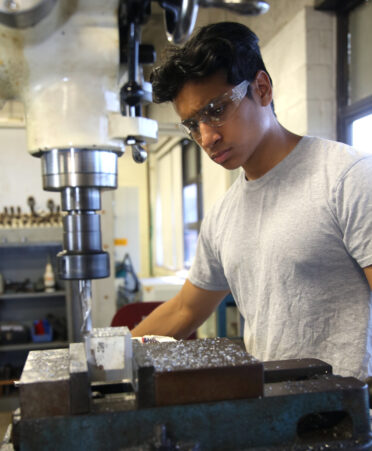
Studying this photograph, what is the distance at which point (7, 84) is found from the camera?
685 millimetres

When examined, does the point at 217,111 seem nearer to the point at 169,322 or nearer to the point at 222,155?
the point at 222,155

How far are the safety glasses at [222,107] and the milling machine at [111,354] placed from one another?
0.60 ft

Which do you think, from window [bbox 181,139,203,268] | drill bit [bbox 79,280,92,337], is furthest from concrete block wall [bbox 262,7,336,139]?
window [bbox 181,139,203,268]

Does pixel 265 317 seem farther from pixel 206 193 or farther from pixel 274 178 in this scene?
pixel 206 193

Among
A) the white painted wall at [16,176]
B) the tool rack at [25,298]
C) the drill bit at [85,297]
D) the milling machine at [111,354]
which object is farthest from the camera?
the white painted wall at [16,176]

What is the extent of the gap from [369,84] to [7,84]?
154 centimetres

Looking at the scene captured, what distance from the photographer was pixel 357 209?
30.8 inches

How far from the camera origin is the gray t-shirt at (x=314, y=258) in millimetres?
811

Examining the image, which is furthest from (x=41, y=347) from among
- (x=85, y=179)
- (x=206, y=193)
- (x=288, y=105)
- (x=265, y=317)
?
(x=85, y=179)

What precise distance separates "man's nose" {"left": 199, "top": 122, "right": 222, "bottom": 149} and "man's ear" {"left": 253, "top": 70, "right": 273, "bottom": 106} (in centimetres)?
13

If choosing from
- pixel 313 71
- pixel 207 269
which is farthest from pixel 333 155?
pixel 313 71

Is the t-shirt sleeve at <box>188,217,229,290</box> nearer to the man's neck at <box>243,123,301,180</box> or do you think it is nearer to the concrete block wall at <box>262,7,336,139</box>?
the man's neck at <box>243,123,301,180</box>

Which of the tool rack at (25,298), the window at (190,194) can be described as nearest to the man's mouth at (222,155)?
the tool rack at (25,298)

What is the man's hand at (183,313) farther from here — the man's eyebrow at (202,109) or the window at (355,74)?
the window at (355,74)
